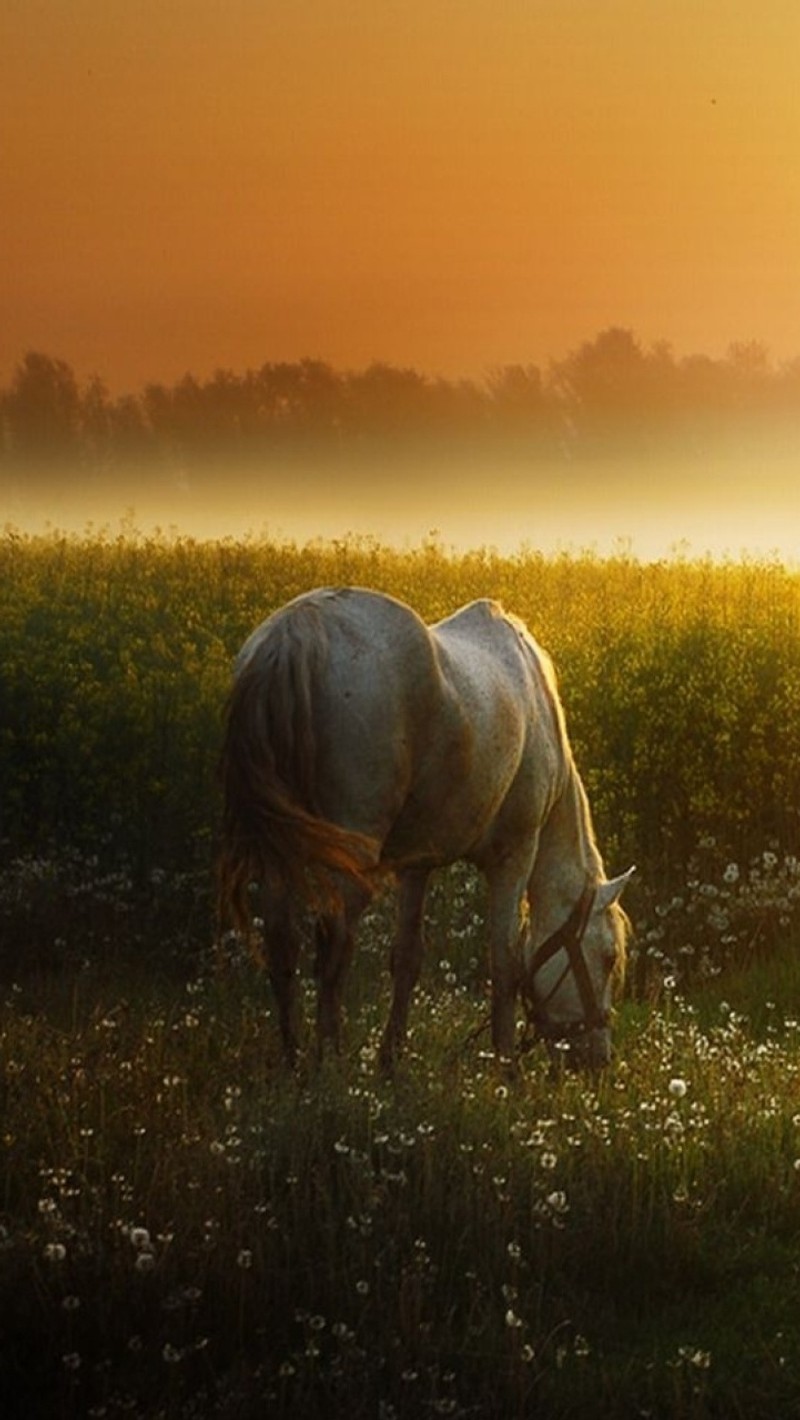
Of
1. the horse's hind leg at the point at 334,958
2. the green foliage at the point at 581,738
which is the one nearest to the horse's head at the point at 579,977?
the horse's hind leg at the point at 334,958

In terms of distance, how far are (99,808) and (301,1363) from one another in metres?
10.5

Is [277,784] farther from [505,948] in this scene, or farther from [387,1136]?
[505,948]

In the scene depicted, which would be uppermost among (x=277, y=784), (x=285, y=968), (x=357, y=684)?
(x=357, y=684)

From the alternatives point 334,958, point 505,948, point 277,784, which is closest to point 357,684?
point 277,784

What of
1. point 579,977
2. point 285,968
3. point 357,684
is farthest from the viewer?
point 579,977

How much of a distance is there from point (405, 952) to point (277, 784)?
1937 millimetres

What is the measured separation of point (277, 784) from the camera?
29.0 ft

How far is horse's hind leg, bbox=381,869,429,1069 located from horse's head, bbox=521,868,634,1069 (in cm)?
65

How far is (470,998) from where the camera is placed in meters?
13.1

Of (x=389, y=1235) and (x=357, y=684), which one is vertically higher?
(x=357, y=684)

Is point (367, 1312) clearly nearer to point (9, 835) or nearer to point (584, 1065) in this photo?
point (584, 1065)

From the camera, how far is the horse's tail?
8828mm

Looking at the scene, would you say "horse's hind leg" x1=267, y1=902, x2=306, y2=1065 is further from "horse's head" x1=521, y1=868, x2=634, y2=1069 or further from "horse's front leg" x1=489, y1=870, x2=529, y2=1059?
"horse's head" x1=521, y1=868, x2=634, y2=1069

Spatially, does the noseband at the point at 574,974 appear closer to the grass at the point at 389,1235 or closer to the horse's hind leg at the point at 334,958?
the grass at the point at 389,1235
